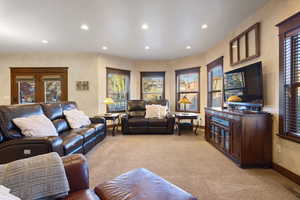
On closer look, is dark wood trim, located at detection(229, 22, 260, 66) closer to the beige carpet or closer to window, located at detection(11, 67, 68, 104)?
the beige carpet

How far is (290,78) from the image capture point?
2186mm

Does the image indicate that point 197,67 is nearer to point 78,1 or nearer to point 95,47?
point 95,47

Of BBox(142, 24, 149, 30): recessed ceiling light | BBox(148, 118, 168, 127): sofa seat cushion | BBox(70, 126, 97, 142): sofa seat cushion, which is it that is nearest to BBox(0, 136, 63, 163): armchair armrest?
BBox(70, 126, 97, 142): sofa seat cushion

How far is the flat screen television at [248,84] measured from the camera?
8.57 feet

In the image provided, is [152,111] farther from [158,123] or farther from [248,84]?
[248,84]

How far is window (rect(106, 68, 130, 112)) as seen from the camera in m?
5.79

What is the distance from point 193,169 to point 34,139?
2.39 m

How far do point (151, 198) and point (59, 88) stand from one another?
5.65 metres

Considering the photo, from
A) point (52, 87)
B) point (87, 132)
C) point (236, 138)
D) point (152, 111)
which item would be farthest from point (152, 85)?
point (236, 138)

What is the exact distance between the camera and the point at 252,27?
296 cm

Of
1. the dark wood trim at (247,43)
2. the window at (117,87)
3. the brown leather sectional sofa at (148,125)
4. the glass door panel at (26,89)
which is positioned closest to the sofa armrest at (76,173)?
the dark wood trim at (247,43)

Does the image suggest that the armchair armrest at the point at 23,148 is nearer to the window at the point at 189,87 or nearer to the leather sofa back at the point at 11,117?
the leather sofa back at the point at 11,117

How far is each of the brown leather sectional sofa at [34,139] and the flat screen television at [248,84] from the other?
10.5 ft

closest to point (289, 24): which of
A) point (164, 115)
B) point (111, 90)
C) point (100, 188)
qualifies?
point (100, 188)
